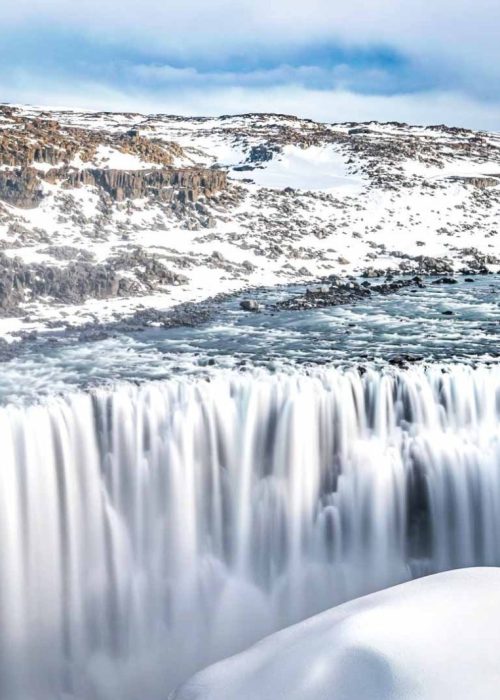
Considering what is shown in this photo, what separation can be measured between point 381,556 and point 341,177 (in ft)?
116

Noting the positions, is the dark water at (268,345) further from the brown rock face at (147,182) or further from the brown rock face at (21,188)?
the brown rock face at (147,182)

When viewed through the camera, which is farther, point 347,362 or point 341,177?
point 341,177

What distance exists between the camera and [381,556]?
1176 centimetres

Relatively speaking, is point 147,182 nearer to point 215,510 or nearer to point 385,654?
point 215,510

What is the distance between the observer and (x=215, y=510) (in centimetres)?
1151

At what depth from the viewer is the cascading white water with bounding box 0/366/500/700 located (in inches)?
404

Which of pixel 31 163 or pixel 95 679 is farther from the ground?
pixel 31 163

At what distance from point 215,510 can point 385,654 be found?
517cm

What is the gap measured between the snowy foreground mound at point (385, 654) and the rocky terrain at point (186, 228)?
10.3m

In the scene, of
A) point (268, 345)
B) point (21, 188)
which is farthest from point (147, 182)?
point (268, 345)

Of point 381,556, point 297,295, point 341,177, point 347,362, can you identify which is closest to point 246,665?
point 381,556

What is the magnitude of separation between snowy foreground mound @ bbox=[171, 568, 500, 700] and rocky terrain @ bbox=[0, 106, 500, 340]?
33.8ft

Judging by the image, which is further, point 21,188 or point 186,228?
point 186,228

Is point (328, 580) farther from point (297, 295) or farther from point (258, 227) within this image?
point (258, 227)
